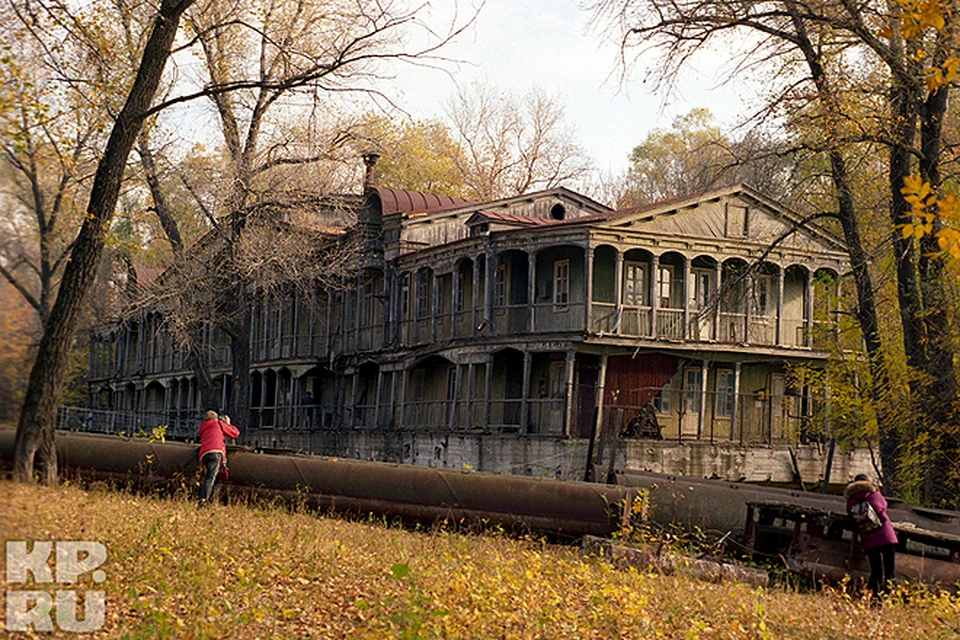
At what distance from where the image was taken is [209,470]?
709 inches

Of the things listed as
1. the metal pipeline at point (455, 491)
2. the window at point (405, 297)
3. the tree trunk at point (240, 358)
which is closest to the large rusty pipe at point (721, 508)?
the metal pipeline at point (455, 491)

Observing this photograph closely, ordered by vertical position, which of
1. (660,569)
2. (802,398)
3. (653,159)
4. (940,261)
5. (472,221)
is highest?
(653,159)

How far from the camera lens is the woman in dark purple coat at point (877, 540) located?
1437 cm

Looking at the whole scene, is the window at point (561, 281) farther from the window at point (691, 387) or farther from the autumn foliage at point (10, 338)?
the autumn foliage at point (10, 338)

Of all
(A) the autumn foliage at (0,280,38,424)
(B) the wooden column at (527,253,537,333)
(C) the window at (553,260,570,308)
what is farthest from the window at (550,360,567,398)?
(A) the autumn foliage at (0,280,38,424)

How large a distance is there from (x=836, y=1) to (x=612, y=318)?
14.3m

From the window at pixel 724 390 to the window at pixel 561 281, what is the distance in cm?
568

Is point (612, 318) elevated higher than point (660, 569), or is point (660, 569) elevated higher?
point (612, 318)

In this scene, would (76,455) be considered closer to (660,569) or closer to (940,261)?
(660,569)

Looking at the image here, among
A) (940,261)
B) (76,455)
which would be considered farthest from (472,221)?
(76,455)

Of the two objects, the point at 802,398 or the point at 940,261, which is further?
the point at 802,398

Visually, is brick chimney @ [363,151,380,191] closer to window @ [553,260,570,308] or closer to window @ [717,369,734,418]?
window @ [553,260,570,308]

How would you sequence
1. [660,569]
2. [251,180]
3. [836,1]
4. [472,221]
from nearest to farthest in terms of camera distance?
[660,569] → [836,1] → [251,180] → [472,221]

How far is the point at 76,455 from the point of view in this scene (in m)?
19.2
